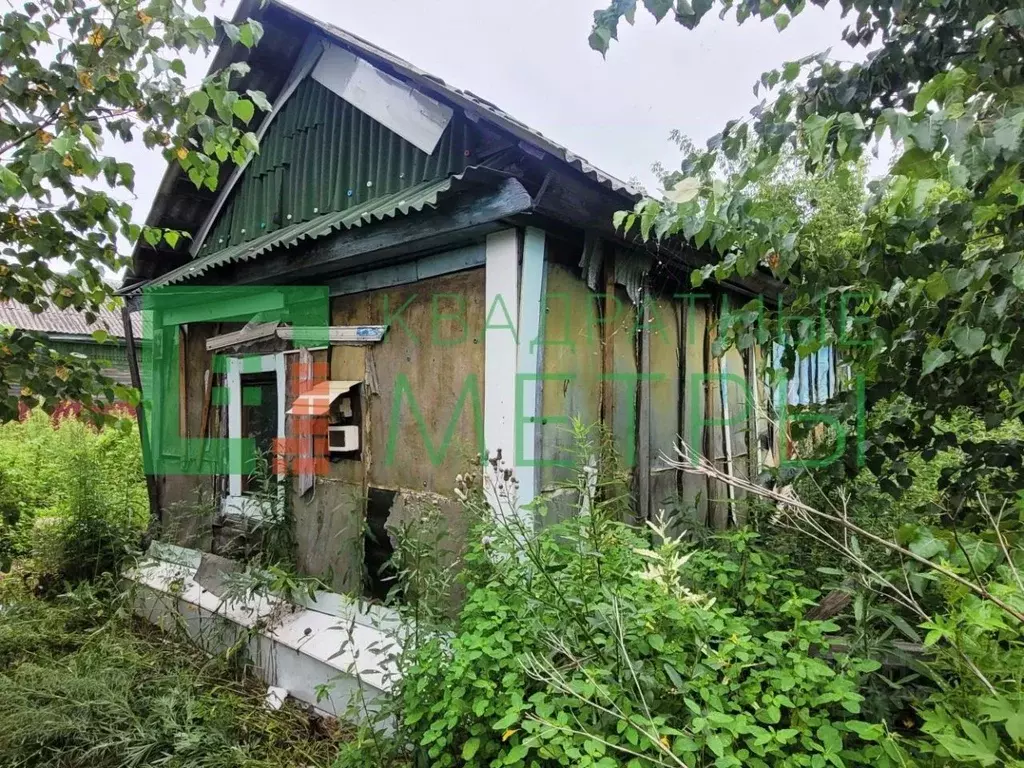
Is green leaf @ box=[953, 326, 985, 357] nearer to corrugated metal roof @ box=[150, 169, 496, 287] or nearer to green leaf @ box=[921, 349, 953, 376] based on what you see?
green leaf @ box=[921, 349, 953, 376]

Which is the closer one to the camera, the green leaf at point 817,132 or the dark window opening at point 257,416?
the green leaf at point 817,132

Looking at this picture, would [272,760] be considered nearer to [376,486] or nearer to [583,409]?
[376,486]

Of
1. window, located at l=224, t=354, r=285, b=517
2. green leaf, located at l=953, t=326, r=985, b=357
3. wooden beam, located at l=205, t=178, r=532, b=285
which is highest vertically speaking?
wooden beam, located at l=205, t=178, r=532, b=285

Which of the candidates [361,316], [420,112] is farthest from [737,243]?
[361,316]

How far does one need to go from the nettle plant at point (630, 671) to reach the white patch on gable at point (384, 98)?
251 centimetres

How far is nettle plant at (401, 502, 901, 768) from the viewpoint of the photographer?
1548 mm

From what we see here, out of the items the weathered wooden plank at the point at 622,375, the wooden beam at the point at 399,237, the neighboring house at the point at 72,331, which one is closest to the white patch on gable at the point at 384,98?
the wooden beam at the point at 399,237

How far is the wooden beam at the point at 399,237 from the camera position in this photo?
281 centimetres

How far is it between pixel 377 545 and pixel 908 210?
323 cm

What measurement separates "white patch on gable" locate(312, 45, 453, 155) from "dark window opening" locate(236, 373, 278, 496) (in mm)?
2203

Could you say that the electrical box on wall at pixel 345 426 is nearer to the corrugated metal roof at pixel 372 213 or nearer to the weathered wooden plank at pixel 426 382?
the weathered wooden plank at pixel 426 382

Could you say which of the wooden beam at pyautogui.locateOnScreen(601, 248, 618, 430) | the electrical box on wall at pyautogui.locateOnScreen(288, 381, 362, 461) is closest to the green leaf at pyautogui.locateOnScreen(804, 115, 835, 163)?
the wooden beam at pyautogui.locateOnScreen(601, 248, 618, 430)

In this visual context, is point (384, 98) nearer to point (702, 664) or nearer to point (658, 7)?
point (658, 7)

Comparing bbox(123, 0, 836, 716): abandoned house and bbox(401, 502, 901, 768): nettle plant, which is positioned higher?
bbox(123, 0, 836, 716): abandoned house
